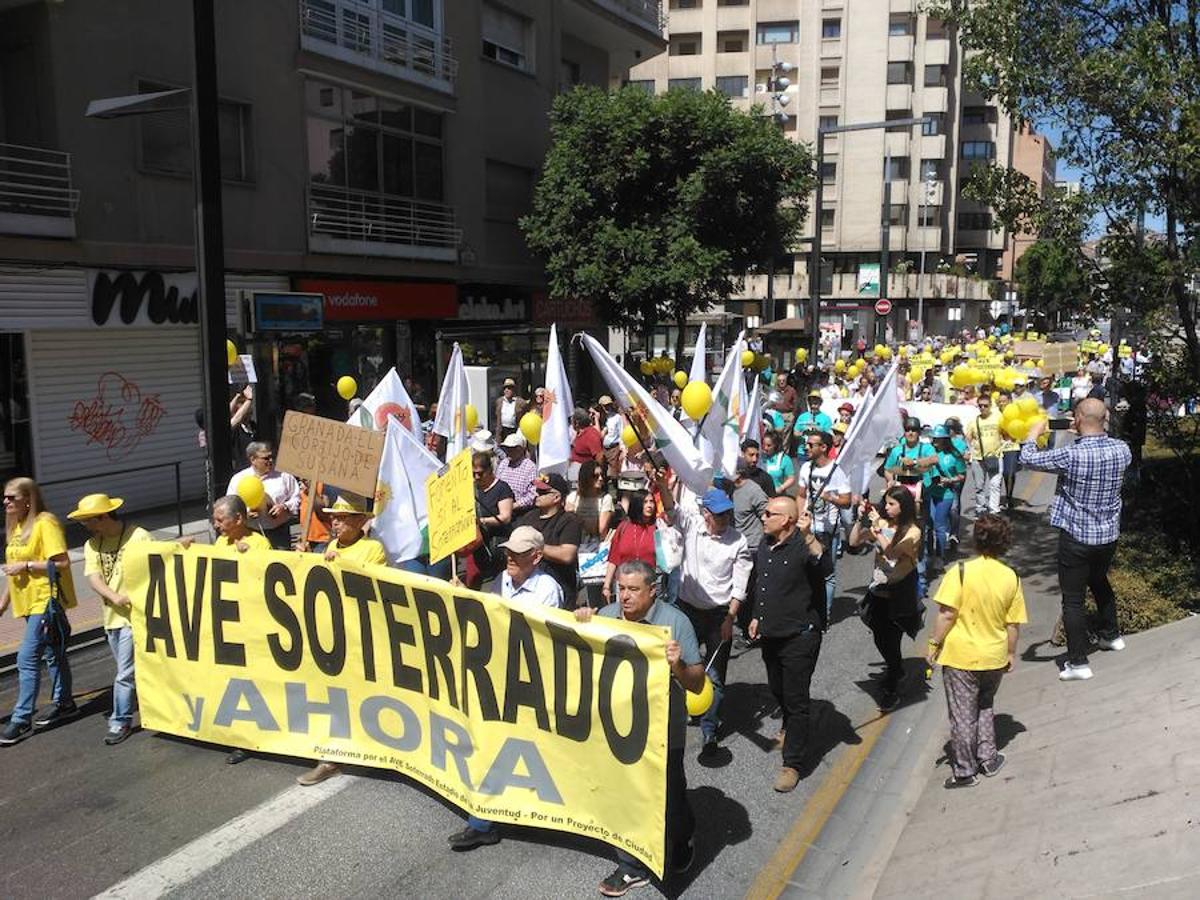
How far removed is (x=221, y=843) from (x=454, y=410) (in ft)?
20.1

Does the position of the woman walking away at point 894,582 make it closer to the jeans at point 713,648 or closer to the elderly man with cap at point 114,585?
the jeans at point 713,648

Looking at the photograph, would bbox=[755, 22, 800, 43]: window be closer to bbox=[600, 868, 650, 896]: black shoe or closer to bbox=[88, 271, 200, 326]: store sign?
bbox=[88, 271, 200, 326]: store sign

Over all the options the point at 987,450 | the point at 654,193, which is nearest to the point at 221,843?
the point at 987,450

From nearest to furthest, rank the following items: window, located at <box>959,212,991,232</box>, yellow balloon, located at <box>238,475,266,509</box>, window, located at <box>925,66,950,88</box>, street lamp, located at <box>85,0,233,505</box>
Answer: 1. yellow balloon, located at <box>238,475,266,509</box>
2. street lamp, located at <box>85,0,233,505</box>
3. window, located at <box>925,66,950,88</box>
4. window, located at <box>959,212,991,232</box>

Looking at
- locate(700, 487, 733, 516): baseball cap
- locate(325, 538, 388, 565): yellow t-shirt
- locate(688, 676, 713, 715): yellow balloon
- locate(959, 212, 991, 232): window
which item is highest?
locate(959, 212, 991, 232): window

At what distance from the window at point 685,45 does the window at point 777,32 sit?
3.65 meters

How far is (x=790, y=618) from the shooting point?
5.74m

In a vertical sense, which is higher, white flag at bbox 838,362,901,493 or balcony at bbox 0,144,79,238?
balcony at bbox 0,144,79,238

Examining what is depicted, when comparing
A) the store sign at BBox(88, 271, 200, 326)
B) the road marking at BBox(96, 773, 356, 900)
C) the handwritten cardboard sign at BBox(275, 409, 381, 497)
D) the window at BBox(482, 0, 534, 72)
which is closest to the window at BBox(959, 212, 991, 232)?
the window at BBox(482, 0, 534, 72)

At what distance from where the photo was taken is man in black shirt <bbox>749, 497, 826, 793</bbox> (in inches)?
226

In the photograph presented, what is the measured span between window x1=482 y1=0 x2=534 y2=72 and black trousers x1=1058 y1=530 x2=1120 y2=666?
18801 millimetres

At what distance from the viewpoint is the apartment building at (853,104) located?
58.2m

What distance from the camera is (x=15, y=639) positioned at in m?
8.54

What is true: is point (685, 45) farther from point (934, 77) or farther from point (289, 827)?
point (289, 827)
